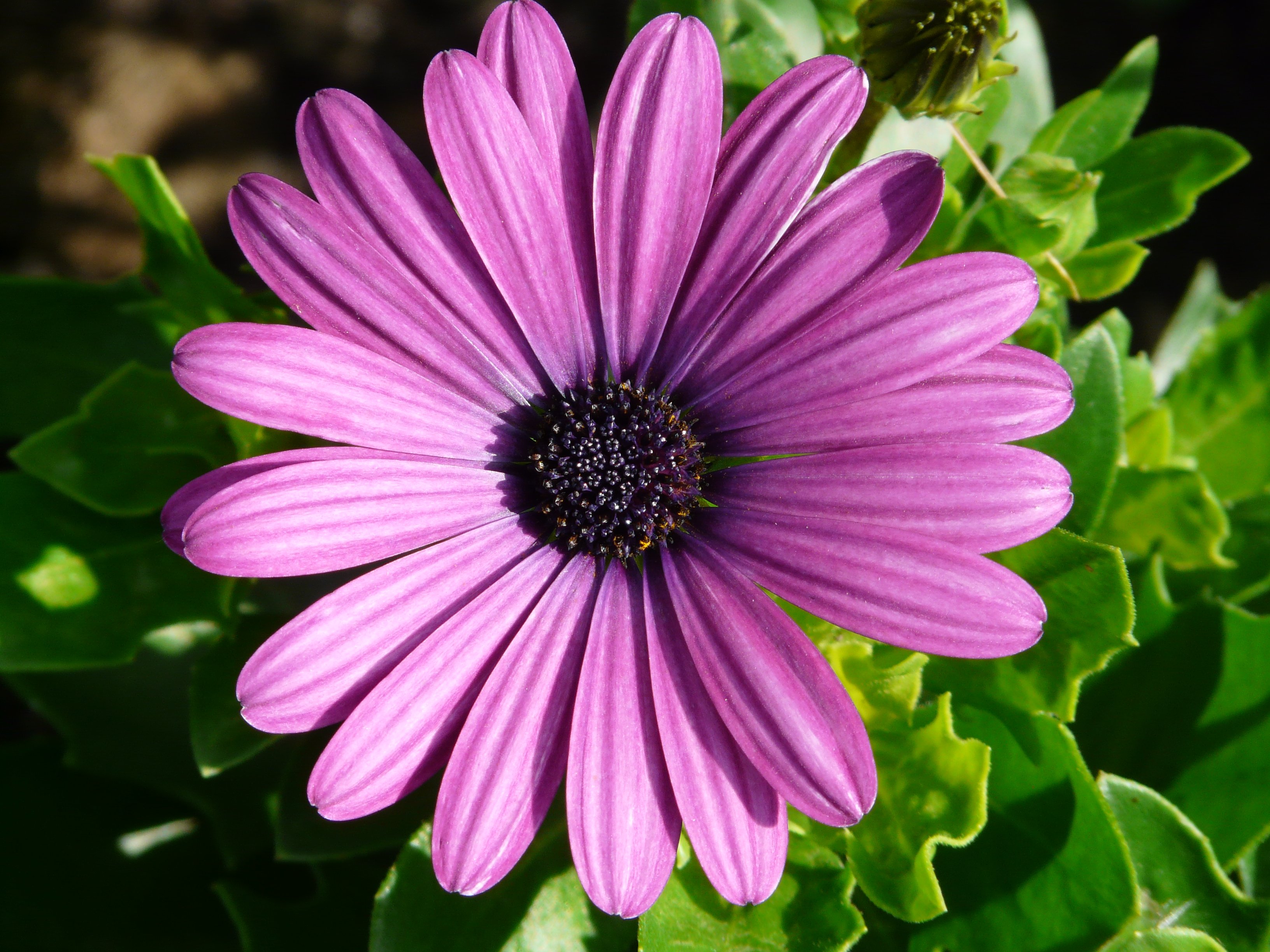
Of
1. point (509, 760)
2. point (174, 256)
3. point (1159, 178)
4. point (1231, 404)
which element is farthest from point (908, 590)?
point (1231, 404)

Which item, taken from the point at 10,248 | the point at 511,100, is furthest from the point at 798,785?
the point at 10,248

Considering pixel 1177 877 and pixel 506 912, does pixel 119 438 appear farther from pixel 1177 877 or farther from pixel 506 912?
pixel 1177 877

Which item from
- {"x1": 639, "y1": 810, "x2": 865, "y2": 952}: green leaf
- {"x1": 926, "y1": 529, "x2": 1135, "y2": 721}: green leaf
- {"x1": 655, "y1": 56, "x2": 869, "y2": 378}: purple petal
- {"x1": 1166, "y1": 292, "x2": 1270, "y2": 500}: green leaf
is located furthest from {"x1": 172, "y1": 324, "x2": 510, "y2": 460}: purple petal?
{"x1": 1166, "y1": 292, "x2": 1270, "y2": 500}: green leaf

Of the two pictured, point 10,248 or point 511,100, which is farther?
point 10,248

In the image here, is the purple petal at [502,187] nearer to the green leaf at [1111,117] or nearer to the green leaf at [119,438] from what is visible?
the green leaf at [119,438]

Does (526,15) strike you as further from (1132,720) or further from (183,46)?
(183,46)

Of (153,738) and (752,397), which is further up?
(752,397)
